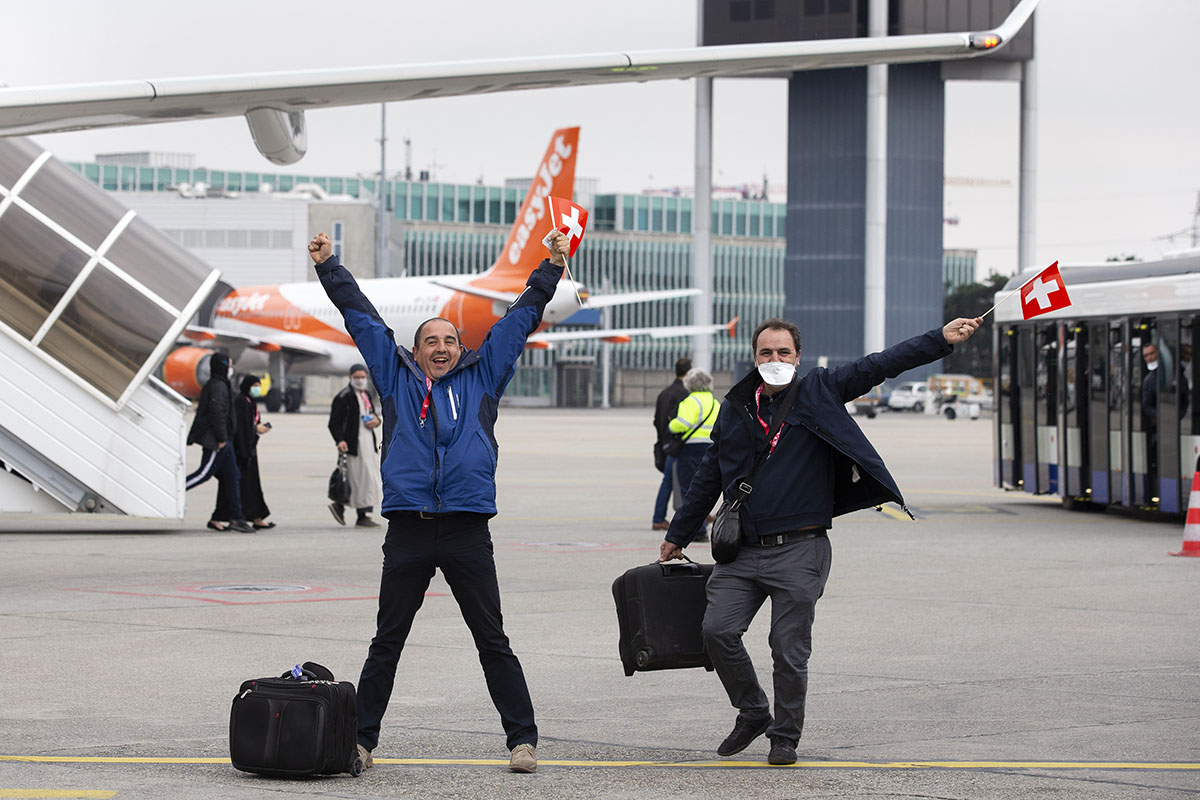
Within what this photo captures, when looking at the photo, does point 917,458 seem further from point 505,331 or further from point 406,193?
point 406,193

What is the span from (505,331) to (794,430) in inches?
51.3

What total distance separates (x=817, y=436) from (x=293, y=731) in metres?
2.49

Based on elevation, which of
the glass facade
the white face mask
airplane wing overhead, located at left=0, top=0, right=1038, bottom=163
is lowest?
the white face mask

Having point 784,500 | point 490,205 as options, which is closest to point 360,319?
point 784,500

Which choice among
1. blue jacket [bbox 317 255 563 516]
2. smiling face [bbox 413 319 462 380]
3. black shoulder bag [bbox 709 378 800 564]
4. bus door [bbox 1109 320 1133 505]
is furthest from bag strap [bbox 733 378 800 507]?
bus door [bbox 1109 320 1133 505]

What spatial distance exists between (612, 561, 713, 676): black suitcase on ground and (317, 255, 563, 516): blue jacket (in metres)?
0.87

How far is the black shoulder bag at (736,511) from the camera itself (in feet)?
23.9

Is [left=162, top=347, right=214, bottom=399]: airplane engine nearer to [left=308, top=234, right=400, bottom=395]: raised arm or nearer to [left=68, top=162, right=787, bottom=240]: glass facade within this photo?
[left=308, top=234, right=400, bottom=395]: raised arm

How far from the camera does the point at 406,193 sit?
12962 centimetres

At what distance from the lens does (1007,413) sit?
23734 millimetres

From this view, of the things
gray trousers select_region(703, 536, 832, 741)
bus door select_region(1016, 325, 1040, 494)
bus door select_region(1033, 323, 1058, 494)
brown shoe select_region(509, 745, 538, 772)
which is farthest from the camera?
bus door select_region(1016, 325, 1040, 494)

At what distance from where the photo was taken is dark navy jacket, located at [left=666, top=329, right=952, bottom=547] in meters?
7.27

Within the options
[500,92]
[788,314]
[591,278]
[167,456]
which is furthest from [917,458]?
[591,278]

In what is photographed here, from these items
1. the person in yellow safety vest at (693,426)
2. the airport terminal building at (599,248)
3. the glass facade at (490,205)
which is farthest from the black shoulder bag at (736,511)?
the glass facade at (490,205)
